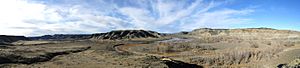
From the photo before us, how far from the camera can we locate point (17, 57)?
119ft

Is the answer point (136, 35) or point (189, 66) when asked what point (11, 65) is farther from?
point (136, 35)

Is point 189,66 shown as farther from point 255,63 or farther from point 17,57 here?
point 17,57

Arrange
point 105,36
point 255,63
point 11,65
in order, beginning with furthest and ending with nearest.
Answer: point 105,36 → point 255,63 → point 11,65

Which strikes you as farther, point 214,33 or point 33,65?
point 214,33

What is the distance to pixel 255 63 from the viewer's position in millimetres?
33281

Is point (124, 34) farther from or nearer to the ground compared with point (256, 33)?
farther from the ground

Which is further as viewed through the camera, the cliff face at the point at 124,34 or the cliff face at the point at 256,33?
the cliff face at the point at 124,34

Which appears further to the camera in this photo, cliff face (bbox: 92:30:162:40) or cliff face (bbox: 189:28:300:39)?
cliff face (bbox: 92:30:162:40)

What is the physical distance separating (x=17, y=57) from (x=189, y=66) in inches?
712

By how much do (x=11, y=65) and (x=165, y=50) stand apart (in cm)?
3246

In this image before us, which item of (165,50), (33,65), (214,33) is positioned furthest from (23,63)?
(214,33)

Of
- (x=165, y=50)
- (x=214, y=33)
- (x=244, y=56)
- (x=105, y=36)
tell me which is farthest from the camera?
(x=214, y=33)

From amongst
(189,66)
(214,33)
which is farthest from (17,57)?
(214,33)

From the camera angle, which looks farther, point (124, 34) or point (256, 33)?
point (124, 34)
